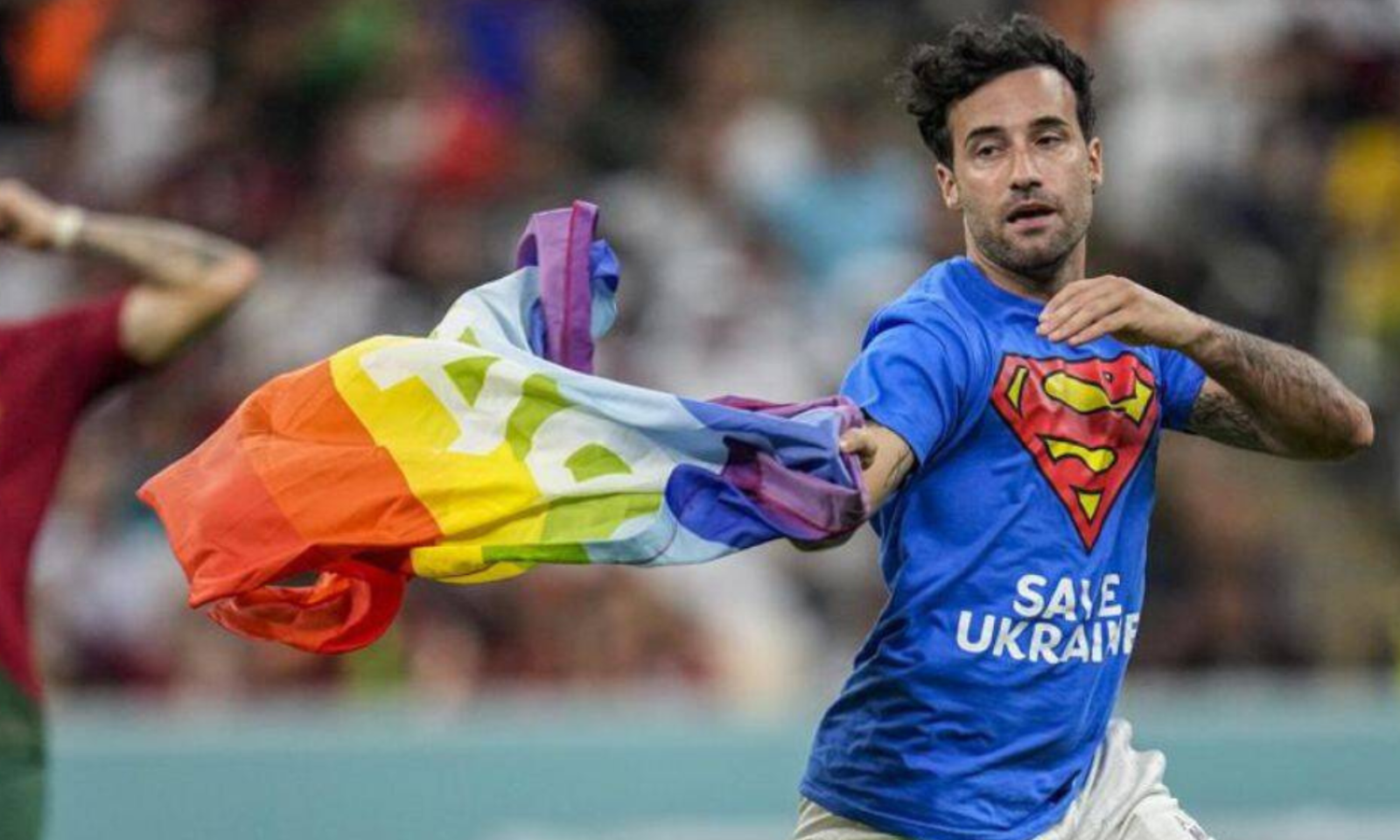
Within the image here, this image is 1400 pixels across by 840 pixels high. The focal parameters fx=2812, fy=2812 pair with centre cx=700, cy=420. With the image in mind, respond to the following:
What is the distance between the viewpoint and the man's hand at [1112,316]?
5109 mm

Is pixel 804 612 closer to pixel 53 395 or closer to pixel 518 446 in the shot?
pixel 53 395

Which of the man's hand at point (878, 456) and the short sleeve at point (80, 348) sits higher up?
the short sleeve at point (80, 348)

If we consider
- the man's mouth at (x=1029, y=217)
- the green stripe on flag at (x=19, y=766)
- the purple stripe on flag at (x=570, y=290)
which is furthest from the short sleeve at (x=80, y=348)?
the man's mouth at (x=1029, y=217)

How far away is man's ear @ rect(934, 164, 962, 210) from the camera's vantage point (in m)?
5.57

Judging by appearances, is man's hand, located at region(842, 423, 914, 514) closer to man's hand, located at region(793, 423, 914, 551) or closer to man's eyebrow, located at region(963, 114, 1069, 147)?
man's hand, located at region(793, 423, 914, 551)

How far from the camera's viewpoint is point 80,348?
23.4ft

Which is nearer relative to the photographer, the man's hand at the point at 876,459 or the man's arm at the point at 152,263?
the man's hand at the point at 876,459

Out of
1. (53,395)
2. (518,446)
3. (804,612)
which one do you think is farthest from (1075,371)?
(804,612)

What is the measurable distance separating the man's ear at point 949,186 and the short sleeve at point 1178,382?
20.5 inches

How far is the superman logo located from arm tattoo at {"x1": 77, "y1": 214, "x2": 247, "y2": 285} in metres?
2.81

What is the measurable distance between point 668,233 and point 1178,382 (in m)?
6.74

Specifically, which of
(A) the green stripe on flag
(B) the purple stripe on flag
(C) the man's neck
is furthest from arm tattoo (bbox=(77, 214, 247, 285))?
(C) the man's neck

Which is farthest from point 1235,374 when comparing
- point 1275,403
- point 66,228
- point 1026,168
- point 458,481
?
point 66,228

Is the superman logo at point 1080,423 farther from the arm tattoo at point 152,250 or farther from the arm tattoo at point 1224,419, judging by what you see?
the arm tattoo at point 152,250
